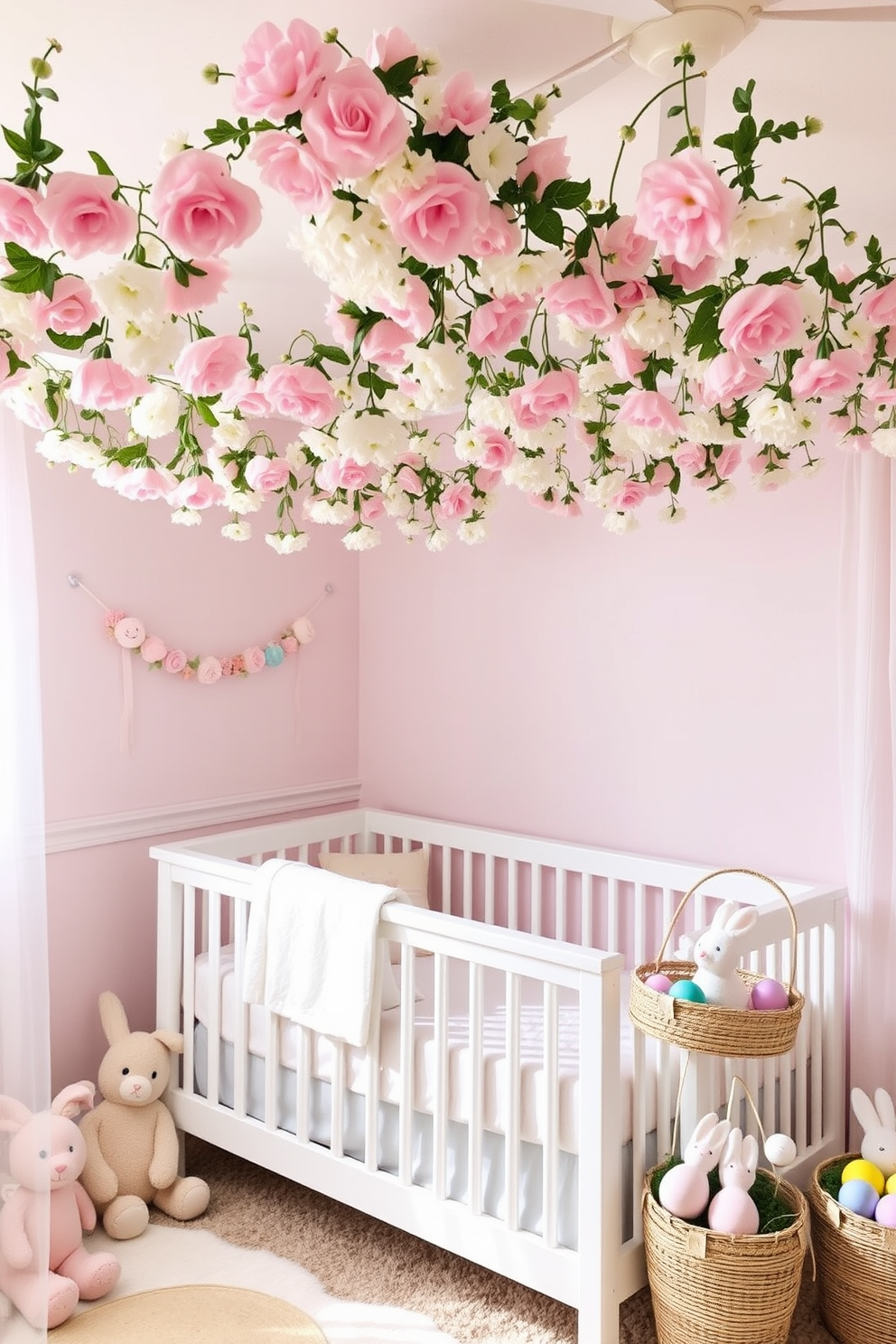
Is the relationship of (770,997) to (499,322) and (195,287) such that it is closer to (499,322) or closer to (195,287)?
(499,322)

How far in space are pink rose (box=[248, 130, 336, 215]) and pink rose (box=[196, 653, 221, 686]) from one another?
2.53 metres

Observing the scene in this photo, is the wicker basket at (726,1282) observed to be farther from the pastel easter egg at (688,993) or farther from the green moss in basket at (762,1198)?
the pastel easter egg at (688,993)

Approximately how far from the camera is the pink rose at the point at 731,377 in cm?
131

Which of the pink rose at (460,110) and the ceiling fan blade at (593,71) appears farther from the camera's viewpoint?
the ceiling fan blade at (593,71)

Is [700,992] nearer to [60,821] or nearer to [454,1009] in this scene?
[454,1009]

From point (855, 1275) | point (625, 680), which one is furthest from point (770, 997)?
point (625, 680)

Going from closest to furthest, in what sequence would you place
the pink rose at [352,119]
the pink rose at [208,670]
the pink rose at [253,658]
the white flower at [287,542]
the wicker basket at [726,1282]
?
the pink rose at [352,119] → the wicker basket at [726,1282] → the white flower at [287,542] → the pink rose at [208,670] → the pink rose at [253,658]

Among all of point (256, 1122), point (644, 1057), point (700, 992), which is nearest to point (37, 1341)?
point (256, 1122)

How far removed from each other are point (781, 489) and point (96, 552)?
1.89 m

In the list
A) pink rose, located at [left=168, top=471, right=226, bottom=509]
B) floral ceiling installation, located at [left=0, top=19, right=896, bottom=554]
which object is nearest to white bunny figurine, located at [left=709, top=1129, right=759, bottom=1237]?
floral ceiling installation, located at [left=0, top=19, right=896, bottom=554]

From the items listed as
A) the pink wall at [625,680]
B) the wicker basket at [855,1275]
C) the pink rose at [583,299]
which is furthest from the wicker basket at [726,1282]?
the pink rose at [583,299]

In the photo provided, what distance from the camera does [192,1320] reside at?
240 cm

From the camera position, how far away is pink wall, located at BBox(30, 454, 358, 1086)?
10.2 ft

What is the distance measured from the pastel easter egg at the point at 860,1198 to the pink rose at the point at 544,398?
5.66ft
